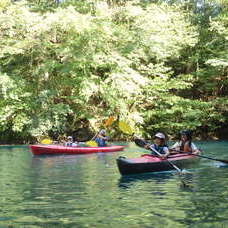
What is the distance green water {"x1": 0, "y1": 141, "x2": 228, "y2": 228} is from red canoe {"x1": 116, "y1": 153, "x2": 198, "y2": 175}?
198 millimetres

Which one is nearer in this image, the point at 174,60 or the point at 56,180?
the point at 56,180

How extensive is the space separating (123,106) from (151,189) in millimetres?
14199

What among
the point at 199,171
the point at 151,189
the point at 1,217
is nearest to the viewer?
the point at 1,217

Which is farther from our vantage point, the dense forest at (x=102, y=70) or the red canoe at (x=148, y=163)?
the dense forest at (x=102, y=70)

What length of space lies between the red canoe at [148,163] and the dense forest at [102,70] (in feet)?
35.3

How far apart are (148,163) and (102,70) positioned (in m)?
14.5

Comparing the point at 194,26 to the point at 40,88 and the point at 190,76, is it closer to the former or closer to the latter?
the point at 190,76

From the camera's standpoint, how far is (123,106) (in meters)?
21.7

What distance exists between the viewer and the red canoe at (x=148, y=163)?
9.30 m

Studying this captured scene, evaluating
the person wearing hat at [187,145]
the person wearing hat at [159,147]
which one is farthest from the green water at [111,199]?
the person wearing hat at [187,145]

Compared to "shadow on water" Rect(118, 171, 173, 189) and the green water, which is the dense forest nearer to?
the green water

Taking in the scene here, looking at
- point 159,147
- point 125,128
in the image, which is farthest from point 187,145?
point 125,128

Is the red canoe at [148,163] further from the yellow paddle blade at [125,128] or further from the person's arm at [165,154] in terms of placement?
the yellow paddle blade at [125,128]

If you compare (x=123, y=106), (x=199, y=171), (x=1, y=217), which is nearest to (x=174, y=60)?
(x=123, y=106)
